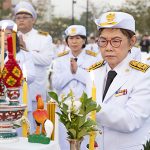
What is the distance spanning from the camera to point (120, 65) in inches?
106

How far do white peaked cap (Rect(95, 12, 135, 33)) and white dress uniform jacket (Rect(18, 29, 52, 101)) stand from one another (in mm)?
3162

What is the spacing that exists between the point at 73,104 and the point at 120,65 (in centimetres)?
75

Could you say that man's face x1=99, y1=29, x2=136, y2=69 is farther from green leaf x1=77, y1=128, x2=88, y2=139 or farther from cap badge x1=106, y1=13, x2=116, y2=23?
green leaf x1=77, y1=128, x2=88, y2=139

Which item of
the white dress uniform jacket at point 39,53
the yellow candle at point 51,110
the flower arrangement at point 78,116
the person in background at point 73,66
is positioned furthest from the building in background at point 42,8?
the flower arrangement at point 78,116

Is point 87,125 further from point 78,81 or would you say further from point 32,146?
point 78,81

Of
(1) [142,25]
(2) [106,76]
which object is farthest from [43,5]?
(2) [106,76]

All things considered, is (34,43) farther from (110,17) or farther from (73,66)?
(110,17)

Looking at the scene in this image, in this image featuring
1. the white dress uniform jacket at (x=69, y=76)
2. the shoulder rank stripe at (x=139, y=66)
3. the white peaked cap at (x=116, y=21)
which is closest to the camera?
the white peaked cap at (x=116, y=21)

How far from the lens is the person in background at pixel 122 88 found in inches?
96.9

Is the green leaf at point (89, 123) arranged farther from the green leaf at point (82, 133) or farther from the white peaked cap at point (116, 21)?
the white peaked cap at point (116, 21)

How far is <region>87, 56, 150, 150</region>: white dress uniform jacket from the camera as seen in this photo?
2.40 metres

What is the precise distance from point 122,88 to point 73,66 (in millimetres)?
2548

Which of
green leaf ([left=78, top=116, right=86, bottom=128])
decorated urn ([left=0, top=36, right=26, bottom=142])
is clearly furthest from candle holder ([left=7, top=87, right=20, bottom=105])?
green leaf ([left=78, top=116, right=86, bottom=128])

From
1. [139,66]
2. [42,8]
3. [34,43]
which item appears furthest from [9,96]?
[42,8]
